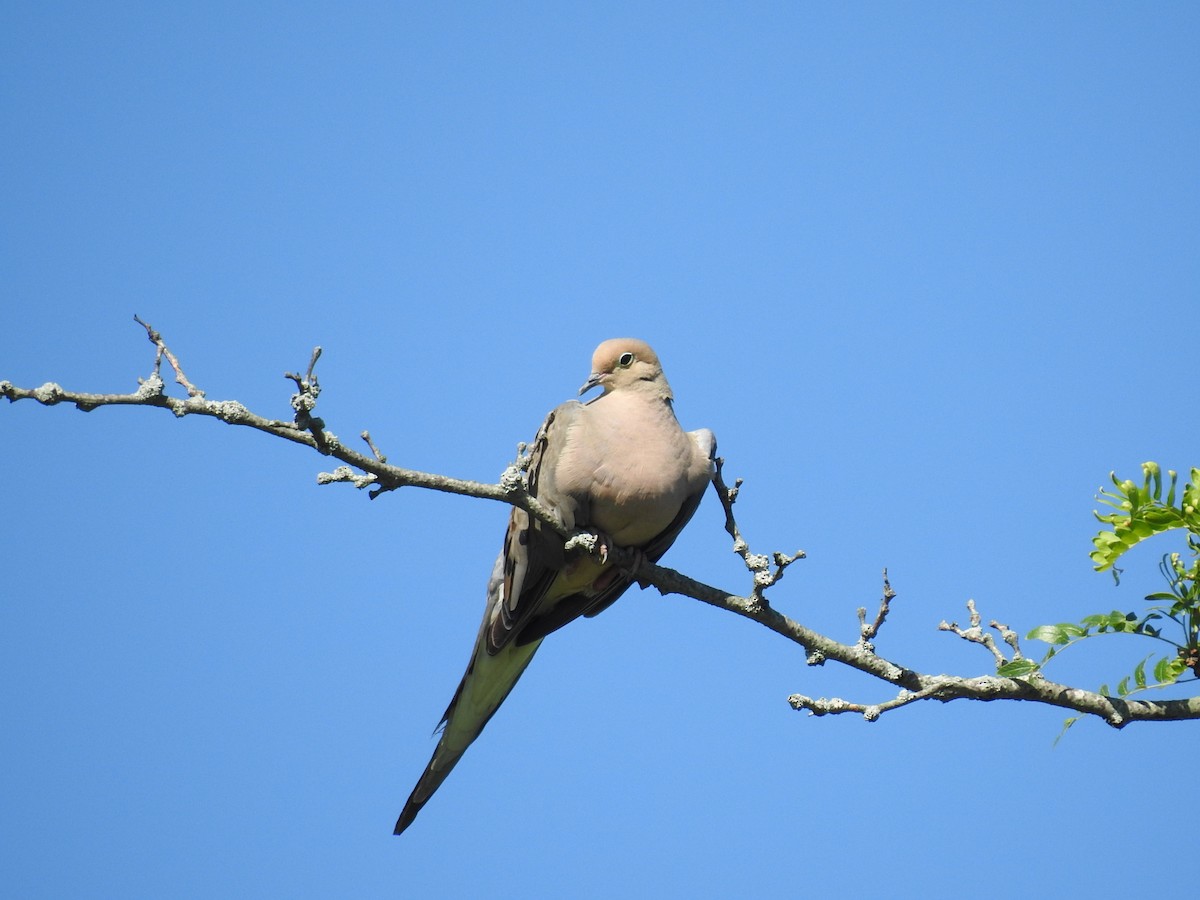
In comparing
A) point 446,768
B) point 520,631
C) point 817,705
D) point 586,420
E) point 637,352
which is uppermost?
point 637,352

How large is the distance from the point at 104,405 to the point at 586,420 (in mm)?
2410

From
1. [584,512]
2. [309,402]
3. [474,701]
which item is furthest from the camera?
[474,701]

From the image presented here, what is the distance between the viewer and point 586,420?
5.47 meters

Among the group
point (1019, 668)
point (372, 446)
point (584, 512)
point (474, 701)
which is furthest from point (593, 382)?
point (1019, 668)

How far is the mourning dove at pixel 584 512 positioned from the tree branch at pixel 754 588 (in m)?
0.72

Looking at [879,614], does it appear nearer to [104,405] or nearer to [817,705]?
[817,705]

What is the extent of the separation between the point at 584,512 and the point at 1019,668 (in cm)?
212

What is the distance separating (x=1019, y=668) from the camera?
12.5ft

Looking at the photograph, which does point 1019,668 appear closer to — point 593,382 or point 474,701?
point 593,382

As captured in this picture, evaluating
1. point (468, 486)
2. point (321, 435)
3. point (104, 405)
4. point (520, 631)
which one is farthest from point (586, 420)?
point (104, 405)

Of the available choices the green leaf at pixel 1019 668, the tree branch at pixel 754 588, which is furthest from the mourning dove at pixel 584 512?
the green leaf at pixel 1019 668

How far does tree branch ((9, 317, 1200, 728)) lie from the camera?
3645 millimetres

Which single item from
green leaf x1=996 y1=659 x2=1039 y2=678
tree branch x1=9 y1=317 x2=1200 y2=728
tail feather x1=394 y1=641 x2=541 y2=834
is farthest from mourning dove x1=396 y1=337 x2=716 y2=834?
green leaf x1=996 y1=659 x2=1039 y2=678

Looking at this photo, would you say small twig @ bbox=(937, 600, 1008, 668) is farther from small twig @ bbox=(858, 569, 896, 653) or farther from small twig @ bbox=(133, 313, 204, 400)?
small twig @ bbox=(133, 313, 204, 400)
